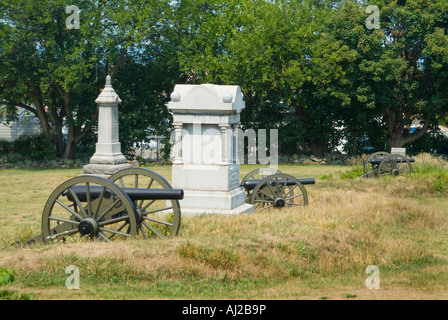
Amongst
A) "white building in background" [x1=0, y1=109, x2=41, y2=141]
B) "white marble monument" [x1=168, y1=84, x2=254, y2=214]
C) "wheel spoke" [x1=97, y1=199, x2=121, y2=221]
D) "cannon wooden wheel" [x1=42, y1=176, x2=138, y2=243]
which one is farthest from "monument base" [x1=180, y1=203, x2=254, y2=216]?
"white building in background" [x1=0, y1=109, x2=41, y2=141]

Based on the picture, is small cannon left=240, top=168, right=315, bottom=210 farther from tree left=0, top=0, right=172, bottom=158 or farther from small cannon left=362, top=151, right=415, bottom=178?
tree left=0, top=0, right=172, bottom=158

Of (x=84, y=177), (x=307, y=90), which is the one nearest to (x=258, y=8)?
(x=307, y=90)

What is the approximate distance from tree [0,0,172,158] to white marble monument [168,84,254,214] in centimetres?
1567

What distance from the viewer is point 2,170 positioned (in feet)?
94.0

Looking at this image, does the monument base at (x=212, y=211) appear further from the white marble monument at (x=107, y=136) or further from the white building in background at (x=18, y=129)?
the white building in background at (x=18, y=129)

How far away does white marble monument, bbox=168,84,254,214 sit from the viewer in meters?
12.6

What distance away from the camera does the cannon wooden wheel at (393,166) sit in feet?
66.4

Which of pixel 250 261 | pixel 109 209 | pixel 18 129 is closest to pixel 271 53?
pixel 18 129

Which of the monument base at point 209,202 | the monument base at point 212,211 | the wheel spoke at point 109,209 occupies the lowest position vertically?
the monument base at point 212,211

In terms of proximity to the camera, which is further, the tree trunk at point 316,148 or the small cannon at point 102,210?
the tree trunk at point 316,148

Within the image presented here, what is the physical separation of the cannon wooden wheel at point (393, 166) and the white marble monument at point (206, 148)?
885cm

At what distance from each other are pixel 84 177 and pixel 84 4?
71.7 feet

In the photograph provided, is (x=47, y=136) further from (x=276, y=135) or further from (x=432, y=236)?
(x=432, y=236)

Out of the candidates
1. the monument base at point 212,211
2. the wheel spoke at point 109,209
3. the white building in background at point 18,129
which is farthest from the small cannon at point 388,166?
the white building in background at point 18,129
